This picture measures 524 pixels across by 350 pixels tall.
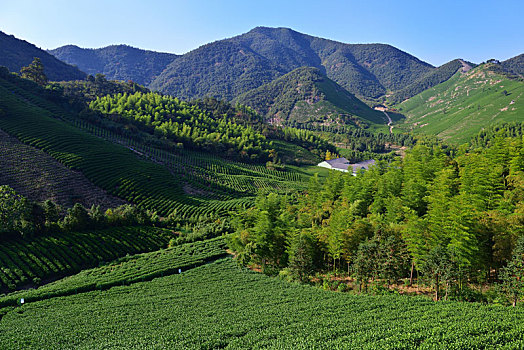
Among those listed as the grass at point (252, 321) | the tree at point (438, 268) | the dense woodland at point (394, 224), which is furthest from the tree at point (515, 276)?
the tree at point (438, 268)

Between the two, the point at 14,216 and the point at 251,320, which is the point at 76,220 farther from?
the point at 251,320

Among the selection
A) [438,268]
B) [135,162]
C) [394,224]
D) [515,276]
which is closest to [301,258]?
[394,224]

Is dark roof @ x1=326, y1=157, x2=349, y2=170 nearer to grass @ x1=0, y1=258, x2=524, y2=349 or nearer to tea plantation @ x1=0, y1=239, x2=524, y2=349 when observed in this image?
tea plantation @ x1=0, y1=239, x2=524, y2=349

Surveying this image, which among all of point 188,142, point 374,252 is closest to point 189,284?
point 374,252

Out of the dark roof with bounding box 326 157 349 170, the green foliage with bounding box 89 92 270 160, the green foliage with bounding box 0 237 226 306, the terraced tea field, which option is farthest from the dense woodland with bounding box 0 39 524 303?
the dark roof with bounding box 326 157 349 170

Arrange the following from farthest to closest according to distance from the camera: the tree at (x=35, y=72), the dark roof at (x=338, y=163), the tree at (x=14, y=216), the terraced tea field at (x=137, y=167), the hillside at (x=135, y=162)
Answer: the tree at (x=35, y=72) → the dark roof at (x=338, y=163) → the hillside at (x=135, y=162) → the terraced tea field at (x=137, y=167) → the tree at (x=14, y=216)

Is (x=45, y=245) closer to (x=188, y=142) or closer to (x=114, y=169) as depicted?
(x=114, y=169)

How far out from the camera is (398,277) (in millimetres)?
29375

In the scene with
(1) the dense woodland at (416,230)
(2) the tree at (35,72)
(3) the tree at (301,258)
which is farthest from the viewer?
(2) the tree at (35,72)

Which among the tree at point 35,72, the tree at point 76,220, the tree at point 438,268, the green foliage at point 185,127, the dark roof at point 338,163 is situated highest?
the tree at point 35,72

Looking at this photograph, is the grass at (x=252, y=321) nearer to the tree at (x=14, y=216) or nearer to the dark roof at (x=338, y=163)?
the tree at (x=14, y=216)

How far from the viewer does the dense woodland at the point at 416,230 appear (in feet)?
76.9

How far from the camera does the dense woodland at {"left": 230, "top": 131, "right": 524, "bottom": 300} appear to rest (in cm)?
2344

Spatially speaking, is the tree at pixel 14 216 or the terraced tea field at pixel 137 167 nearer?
the tree at pixel 14 216
